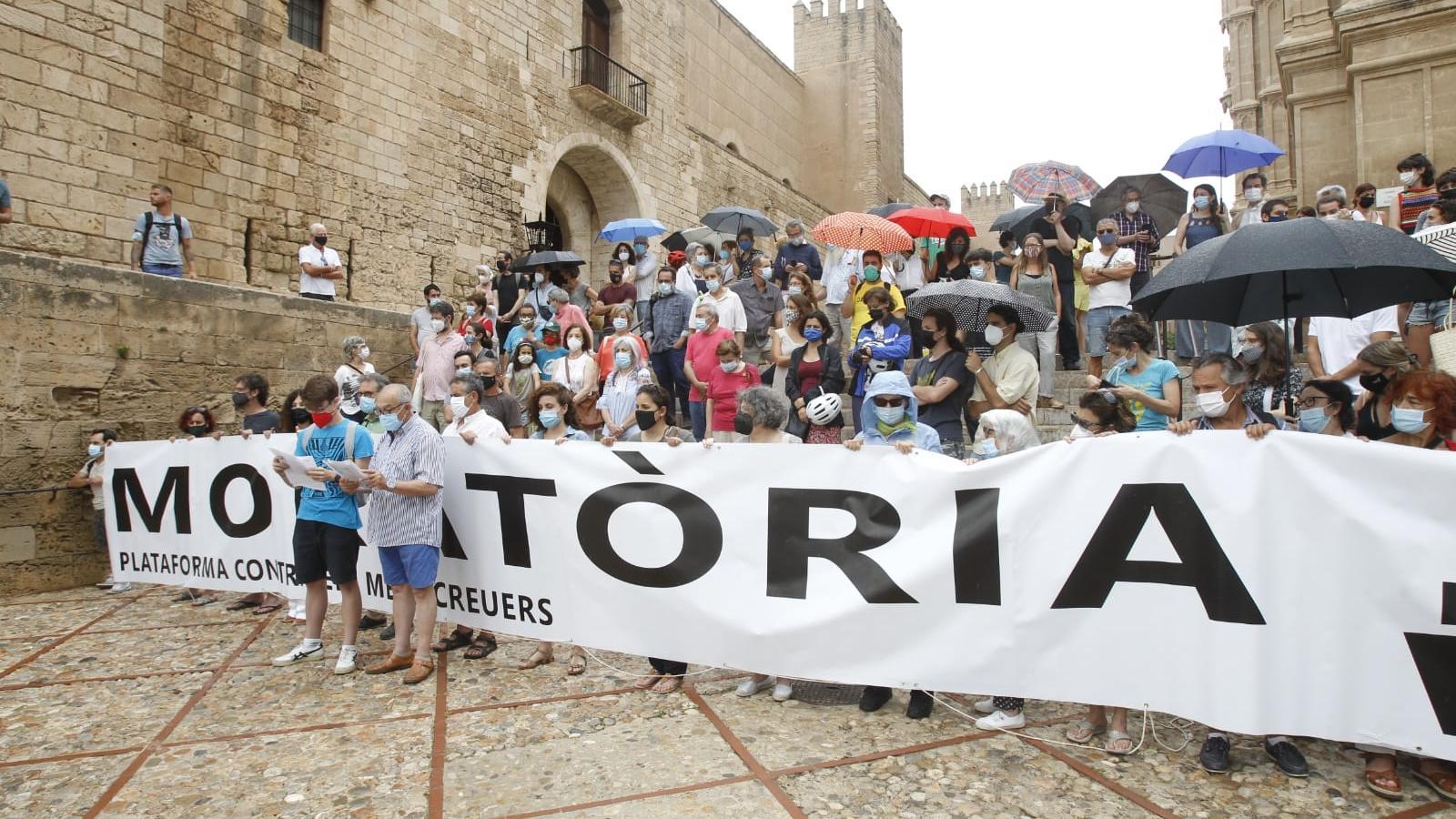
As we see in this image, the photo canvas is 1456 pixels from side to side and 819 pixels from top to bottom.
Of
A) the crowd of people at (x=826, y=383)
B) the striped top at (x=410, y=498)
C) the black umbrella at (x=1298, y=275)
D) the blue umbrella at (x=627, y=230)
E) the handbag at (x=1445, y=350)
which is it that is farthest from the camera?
the blue umbrella at (x=627, y=230)

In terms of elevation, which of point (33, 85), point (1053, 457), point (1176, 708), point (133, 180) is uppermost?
point (33, 85)

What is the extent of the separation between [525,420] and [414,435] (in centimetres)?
339

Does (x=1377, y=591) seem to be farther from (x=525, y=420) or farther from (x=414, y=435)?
(x=525, y=420)

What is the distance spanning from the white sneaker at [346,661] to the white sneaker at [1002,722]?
3298 millimetres

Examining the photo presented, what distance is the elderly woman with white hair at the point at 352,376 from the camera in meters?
6.16

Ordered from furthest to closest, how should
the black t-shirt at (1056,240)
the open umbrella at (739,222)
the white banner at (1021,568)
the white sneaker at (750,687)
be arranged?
the open umbrella at (739,222) < the black t-shirt at (1056,240) < the white sneaker at (750,687) < the white banner at (1021,568)

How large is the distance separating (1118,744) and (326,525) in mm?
4124

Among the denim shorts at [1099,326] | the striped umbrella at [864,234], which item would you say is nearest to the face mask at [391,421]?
the striped umbrella at [864,234]

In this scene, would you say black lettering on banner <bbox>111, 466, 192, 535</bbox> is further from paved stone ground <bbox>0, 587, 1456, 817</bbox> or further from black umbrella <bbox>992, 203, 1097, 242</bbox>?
black umbrella <bbox>992, 203, 1097, 242</bbox>

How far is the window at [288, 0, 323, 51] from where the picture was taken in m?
11.9

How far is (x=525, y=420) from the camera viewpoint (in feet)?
26.0

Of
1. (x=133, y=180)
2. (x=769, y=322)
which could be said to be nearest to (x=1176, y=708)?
(x=769, y=322)

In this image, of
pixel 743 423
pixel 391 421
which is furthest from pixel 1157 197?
pixel 391 421

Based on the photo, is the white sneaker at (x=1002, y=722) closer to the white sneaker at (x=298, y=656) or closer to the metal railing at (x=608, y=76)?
the white sneaker at (x=298, y=656)
